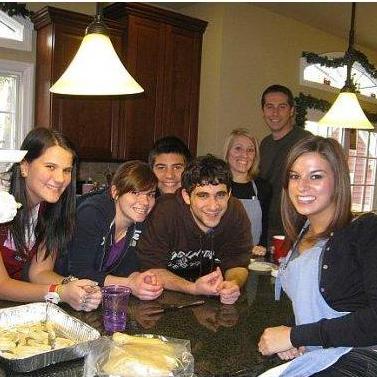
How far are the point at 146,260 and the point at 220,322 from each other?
0.61 meters

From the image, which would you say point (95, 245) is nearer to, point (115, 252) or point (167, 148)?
point (115, 252)

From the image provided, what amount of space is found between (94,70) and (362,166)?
20.9ft

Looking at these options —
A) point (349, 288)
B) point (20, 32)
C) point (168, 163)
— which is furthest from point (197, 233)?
point (20, 32)

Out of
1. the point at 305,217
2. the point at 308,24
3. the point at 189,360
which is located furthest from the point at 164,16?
the point at 189,360

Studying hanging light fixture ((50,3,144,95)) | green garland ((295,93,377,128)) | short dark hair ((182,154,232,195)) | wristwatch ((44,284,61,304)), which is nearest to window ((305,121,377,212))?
green garland ((295,93,377,128))

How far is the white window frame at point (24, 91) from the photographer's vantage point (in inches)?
161

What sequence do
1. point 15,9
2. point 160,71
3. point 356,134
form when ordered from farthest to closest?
point 356,134, point 160,71, point 15,9

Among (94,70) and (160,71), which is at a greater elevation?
(160,71)

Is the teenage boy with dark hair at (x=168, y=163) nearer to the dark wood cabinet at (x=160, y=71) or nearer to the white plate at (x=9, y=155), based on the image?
the white plate at (x=9, y=155)

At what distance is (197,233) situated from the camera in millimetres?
2055

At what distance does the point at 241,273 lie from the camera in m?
1.96

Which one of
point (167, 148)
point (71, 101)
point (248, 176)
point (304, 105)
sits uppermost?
point (304, 105)

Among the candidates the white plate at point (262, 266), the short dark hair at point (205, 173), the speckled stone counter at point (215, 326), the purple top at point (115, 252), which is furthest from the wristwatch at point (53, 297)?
the white plate at point (262, 266)

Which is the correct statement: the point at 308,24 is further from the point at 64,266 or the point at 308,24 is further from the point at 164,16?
the point at 64,266
